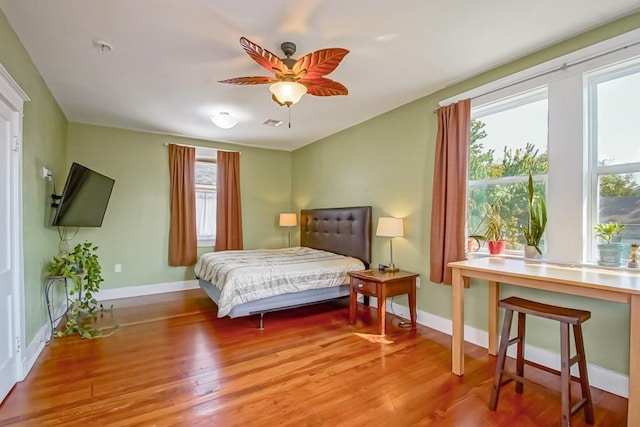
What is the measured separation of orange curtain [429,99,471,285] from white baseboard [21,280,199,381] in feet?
11.9

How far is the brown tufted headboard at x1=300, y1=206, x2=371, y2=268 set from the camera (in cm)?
417

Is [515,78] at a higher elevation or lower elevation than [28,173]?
higher

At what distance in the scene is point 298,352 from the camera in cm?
276

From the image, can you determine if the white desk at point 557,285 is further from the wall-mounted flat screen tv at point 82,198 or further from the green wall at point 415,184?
the wall-mounted flat screen tv at point 82,198

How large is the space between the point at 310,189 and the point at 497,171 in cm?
325

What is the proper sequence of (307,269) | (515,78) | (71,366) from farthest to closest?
(307,269)
(515,78)
(71,366)

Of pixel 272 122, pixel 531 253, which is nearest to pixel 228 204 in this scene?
pixel 272 122

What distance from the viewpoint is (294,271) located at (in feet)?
11.5

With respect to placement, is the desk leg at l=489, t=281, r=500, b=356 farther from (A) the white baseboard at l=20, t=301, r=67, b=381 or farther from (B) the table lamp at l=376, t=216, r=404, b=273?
(A) the white baseboard at l=20, t=301, r=67, b=381

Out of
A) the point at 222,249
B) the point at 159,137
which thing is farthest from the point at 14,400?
the point at 159,137

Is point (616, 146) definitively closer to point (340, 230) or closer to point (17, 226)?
point (340, 230)

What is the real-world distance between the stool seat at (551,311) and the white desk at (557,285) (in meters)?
0.12

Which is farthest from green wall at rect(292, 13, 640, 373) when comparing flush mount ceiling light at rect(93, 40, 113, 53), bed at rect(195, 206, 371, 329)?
flush mount ceiling light at rect(93, 40, 113, 53)

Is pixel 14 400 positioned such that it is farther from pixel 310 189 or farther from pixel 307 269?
pixel 310 189
